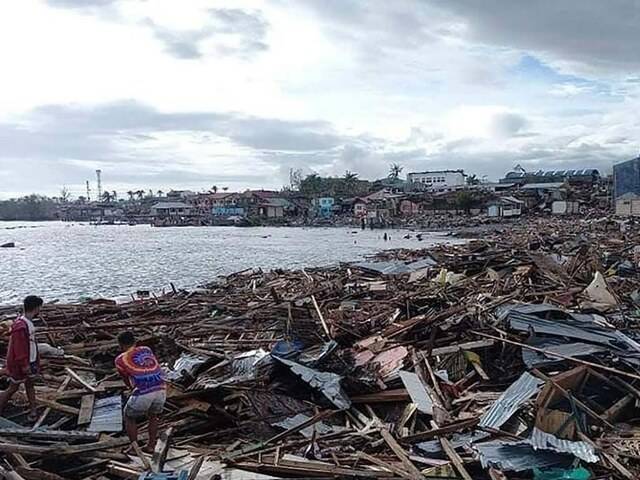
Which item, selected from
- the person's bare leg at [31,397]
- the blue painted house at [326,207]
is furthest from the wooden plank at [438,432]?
the blue painted house at [326,207]

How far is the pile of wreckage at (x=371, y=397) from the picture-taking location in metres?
5.76

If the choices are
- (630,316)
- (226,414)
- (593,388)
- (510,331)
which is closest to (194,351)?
(226,414)

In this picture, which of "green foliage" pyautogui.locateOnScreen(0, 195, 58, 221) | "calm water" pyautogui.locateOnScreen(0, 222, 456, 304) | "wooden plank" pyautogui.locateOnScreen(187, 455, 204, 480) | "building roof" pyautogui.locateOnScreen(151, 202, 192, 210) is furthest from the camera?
"green foliage" pyautogui.locateOnScreen(0, 195, 58, 221)

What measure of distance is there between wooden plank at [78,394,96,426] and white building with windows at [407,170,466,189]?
11790 centimetres

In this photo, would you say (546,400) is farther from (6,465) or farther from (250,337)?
(250,337)

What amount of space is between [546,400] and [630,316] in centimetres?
552

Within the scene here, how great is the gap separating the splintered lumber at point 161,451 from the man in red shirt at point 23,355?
1801 millimetres

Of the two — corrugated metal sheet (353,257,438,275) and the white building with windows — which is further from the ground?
the white building with windows

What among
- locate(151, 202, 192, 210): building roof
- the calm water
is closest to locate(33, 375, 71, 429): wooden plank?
the calm water

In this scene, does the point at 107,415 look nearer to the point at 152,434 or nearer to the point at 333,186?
the point at 152,434

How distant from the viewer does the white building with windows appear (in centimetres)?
12438

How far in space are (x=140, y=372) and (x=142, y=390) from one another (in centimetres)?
18

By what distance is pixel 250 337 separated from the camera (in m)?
11.3

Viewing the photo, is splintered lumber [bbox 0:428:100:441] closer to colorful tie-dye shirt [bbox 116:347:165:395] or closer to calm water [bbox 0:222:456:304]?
colorful tie-dye shirt [bbox 116:347:165:395]
